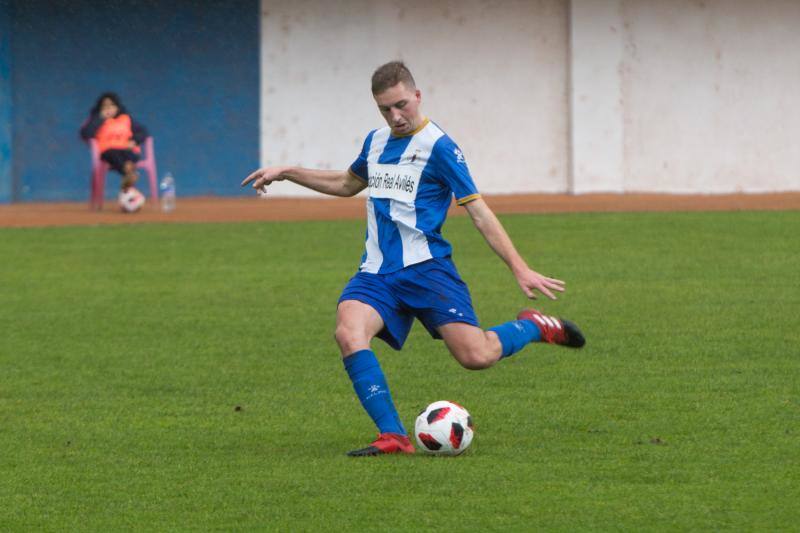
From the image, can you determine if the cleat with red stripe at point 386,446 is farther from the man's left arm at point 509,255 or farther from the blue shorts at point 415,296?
the man's left arm at point 509,255

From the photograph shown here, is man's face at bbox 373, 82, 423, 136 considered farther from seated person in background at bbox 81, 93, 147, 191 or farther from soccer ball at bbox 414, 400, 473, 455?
seated person in background at bbox 81, 93, 147, 191

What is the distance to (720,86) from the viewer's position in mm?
25906

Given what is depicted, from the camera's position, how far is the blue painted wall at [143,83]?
82.8 ft

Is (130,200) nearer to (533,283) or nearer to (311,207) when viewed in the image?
(311,207)

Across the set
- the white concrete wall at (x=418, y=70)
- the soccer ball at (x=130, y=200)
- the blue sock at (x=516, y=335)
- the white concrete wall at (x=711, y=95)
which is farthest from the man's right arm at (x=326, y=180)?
the white concrete wall at (x=711, y=95)

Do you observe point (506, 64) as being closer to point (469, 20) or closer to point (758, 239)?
point (469, 20)

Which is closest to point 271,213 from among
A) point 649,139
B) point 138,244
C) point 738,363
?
point 138,244

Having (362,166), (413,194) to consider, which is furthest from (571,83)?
(413,194)

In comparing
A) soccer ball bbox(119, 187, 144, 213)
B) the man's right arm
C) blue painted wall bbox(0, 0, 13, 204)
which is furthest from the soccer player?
blue painted wall bbox(0, 0, 13, 204)

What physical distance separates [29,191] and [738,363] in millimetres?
17533

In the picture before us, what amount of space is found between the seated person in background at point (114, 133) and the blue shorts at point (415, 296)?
48.5ft

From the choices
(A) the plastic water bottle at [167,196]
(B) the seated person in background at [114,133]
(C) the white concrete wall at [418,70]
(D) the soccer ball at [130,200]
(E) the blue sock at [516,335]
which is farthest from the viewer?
(C) the white concrete wall at [418,70]

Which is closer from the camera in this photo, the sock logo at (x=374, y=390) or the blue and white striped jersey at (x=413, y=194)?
the sock logo at (x=374, y=390)

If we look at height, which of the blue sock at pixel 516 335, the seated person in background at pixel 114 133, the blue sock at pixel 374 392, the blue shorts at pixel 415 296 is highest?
the seated person in background at pixel 114 133
